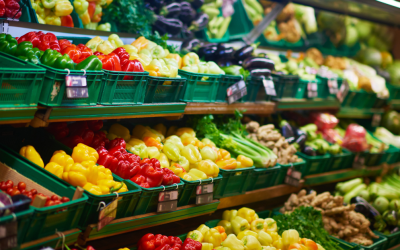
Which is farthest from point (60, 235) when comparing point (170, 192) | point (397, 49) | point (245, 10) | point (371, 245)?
point (397, 49)

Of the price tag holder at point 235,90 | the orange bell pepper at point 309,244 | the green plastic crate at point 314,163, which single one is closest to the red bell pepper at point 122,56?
the price tag holder at point 235,90

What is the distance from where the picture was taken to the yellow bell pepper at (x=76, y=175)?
211 centimetres

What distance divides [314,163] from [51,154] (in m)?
2.92

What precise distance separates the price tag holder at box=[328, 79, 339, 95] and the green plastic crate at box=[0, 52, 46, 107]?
12.3ft

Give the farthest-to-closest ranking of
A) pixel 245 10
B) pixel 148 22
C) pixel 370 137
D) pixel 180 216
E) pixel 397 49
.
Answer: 1. pixel 397 49
2. pixel 370 137
3. pixel 245 10
4. pixel 148 22
5. pixel 180 216

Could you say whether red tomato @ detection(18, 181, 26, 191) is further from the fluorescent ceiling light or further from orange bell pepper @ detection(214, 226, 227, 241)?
the fluorescent ceiling light

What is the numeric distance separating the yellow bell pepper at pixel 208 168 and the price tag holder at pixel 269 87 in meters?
1.14

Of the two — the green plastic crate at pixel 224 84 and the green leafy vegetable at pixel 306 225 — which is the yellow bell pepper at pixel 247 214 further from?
the green plastic crate at pixel 224 84

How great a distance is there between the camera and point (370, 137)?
564 centimetres

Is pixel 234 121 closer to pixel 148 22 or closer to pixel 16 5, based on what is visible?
pixel 148 22

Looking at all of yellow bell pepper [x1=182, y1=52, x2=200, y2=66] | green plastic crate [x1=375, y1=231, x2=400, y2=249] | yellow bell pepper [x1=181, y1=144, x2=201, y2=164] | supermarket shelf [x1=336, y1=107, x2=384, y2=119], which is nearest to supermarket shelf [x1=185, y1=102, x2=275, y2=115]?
yellow bell pepper [x1=181, y1=144, x2=201, y2=164]

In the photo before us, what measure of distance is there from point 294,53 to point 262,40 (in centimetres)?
81

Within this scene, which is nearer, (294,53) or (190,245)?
(190,245)

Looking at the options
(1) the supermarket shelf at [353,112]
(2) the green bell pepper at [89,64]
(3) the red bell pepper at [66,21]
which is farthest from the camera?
(1) the supermarket shelf at [353,112]
